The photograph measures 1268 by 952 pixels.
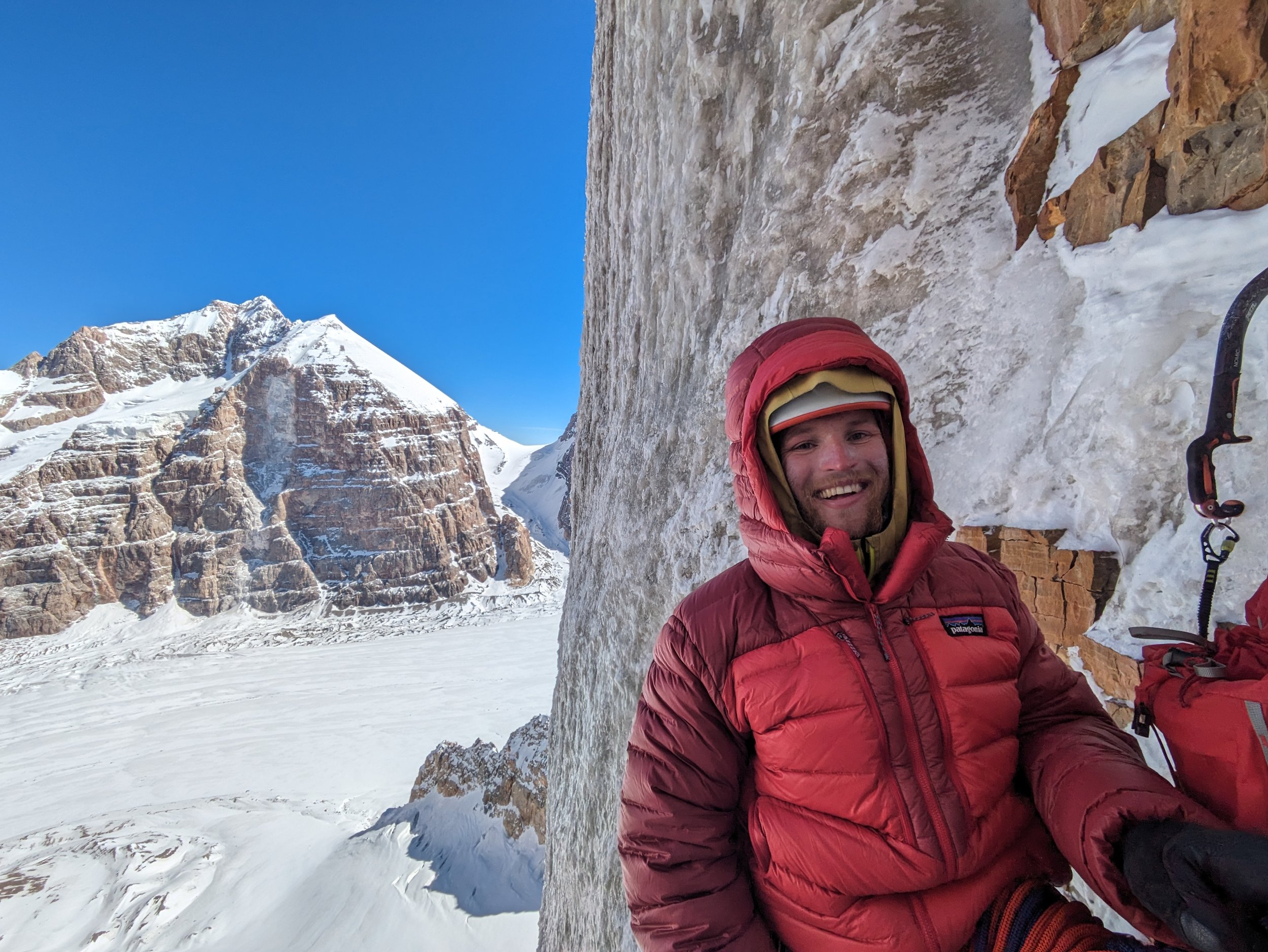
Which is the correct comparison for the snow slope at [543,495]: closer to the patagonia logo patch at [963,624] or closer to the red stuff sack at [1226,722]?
the patagonia logo patch at [963,624]

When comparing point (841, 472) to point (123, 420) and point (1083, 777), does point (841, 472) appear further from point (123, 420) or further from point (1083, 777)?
point (123, 420)

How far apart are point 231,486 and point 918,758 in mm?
75727

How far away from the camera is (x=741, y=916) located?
1.28 m

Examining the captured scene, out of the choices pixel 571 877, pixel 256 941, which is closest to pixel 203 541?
pixel 256 941

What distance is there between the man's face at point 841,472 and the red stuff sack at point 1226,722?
0.61 m

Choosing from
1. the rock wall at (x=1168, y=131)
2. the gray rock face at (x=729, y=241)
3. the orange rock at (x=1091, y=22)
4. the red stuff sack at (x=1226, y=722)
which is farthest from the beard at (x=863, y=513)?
the orange rock at (x=1091, y=22)

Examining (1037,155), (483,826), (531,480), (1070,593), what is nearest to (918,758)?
A: (1070,593)

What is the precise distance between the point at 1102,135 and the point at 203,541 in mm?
74462

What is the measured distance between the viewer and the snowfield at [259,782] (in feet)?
45.3

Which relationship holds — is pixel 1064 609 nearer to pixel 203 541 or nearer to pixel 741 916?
pixel 741 916

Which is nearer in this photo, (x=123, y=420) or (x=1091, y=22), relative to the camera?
(x=1091, y=22)

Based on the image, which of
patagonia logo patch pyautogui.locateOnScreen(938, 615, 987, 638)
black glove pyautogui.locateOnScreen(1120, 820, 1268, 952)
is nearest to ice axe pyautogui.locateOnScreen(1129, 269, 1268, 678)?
patagonia logo patch pyautogui.locateOnScreen(938, 615, 987, 638)

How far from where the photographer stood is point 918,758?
121 centimetres

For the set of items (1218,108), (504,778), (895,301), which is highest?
(1218,108)
